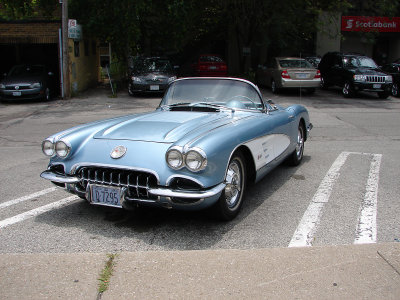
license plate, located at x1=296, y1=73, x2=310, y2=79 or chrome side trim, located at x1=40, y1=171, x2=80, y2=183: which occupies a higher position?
license plate, located at x1=296, y1=73, x2=310, y2=79

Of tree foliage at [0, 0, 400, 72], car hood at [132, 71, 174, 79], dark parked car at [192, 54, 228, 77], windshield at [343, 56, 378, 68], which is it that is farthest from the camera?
dark parked car at [192, 54, 228, 77]

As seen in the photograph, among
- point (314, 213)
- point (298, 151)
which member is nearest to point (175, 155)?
point (314, 213)

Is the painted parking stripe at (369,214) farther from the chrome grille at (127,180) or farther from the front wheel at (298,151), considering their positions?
the chrome grille at (127,180)

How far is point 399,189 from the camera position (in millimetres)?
5746

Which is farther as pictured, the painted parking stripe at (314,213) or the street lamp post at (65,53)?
the street lamp post at (65,53)

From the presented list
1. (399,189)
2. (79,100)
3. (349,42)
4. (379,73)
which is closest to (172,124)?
(399,189)

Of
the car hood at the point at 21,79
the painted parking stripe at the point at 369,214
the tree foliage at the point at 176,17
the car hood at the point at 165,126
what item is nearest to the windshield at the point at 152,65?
the tree foliage at the point at 176,17

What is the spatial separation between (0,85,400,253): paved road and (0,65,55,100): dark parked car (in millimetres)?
8755

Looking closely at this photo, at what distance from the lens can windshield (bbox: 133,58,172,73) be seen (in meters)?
18.7

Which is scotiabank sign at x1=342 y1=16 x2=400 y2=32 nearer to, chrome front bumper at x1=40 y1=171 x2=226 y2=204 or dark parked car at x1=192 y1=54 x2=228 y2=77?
dark parked car at x1=192 y1=54 x2=228 y2=77

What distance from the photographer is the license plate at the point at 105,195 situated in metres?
4.09

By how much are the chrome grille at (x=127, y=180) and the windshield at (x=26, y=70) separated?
49.1 feet

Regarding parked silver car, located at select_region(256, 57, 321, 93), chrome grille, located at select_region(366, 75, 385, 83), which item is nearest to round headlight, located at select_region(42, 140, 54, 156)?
parked silver car, located at select_region(256, 57, 321, 93)

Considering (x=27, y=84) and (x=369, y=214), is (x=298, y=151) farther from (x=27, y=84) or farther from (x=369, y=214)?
(x=27, y=84)
